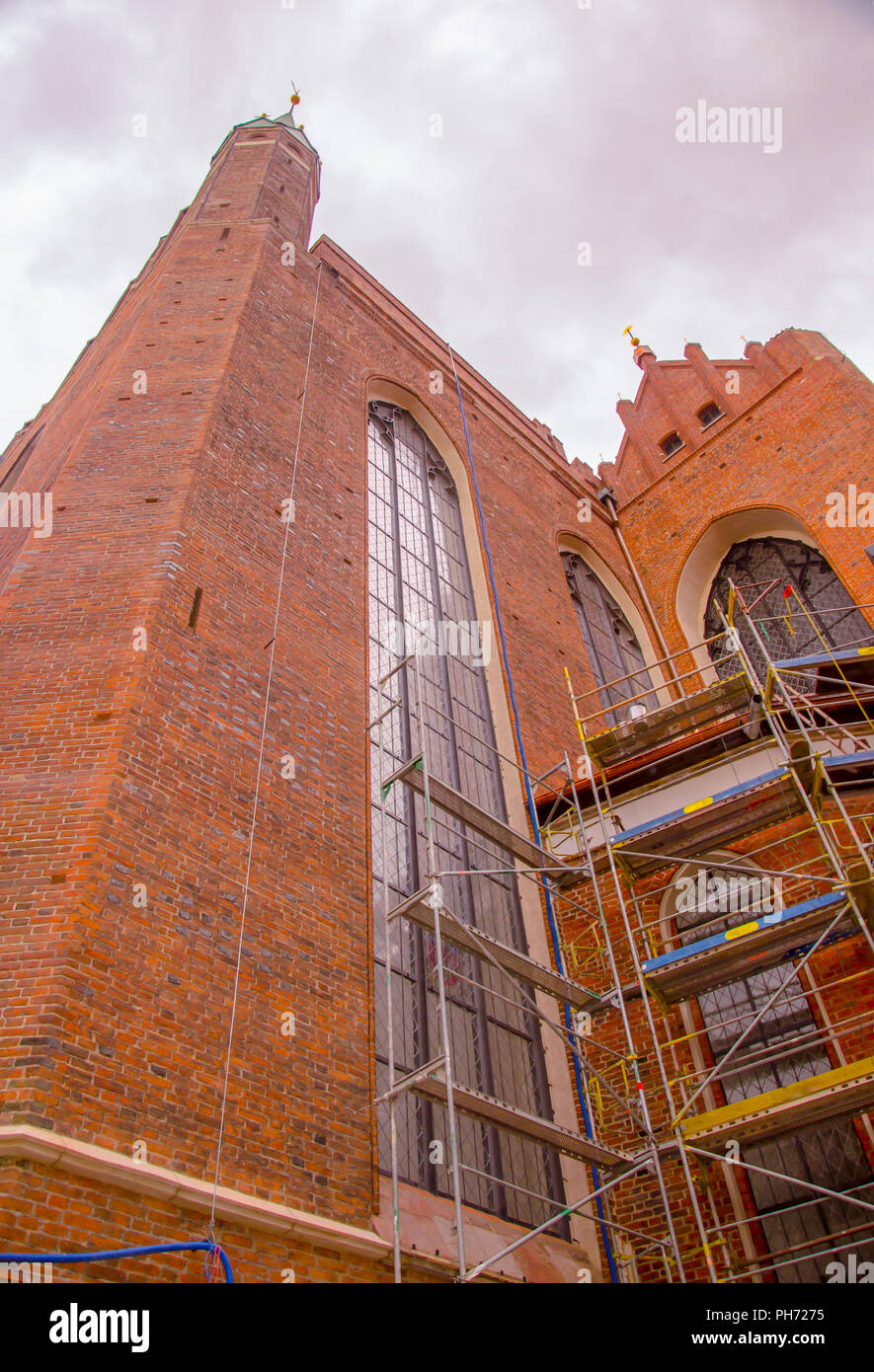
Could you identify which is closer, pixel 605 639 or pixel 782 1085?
pixel 782 1085

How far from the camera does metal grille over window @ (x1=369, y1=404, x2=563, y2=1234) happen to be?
7367 mm

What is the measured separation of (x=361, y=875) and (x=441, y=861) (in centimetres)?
163

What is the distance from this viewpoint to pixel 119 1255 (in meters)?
4.41

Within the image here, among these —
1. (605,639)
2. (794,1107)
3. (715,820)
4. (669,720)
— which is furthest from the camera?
(605,639)

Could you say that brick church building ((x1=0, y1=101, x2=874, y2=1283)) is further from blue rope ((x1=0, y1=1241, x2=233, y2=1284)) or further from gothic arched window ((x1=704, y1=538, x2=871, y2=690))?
gothic arched window ((x1=704, y1=538, x2=871, y2=690))

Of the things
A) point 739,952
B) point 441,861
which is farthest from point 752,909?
point 441,861

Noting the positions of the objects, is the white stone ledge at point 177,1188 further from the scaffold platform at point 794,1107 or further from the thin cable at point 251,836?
the scaffold platform at point 794,1107

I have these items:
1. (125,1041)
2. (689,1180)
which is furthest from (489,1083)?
(125,1041)

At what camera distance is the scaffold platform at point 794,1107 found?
21.2ft

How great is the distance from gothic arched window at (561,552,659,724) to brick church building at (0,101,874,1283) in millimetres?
862

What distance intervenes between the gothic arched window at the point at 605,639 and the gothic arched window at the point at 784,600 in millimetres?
1266

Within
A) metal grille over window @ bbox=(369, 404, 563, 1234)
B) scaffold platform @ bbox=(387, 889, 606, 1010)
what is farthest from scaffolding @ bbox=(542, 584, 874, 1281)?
metal grille over window @ bbox=(369, 404, 563, 1234)

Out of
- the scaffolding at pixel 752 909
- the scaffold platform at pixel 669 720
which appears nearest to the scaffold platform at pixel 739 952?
the scaffolding at pixel 752 909

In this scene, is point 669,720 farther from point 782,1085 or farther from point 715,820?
point 782,1085
